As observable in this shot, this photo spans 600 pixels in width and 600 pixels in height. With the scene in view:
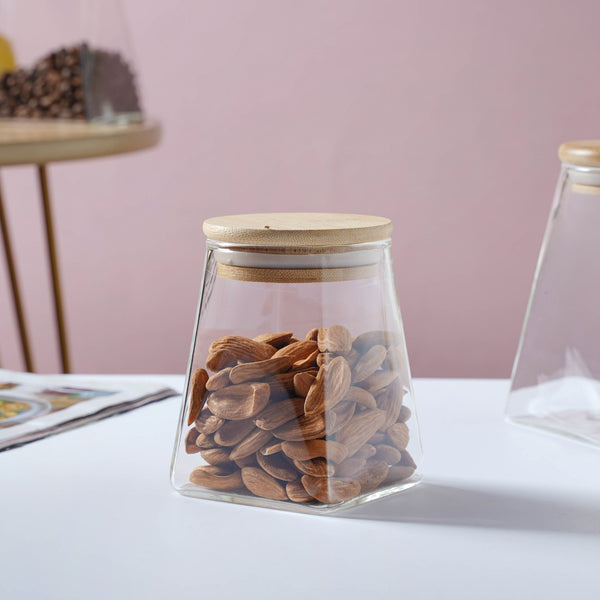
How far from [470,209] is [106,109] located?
1245 mm

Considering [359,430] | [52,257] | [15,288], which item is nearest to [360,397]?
[359,430]

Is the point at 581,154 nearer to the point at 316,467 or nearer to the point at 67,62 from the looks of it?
the point at 316,467

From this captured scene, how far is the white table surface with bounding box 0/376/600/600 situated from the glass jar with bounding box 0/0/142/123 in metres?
0.87

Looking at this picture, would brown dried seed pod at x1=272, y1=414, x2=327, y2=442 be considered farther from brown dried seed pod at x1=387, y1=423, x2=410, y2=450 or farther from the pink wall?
the pink wall

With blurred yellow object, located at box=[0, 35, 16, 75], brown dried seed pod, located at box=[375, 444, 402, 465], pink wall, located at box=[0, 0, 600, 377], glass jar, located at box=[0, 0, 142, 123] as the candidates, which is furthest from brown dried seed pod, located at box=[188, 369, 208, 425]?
pink wall, located at box=[0, 0, 600, 377]

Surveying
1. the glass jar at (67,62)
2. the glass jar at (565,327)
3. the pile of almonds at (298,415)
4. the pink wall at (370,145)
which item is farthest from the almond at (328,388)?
the pink wall at (370,145)

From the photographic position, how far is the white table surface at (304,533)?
0.40 metres

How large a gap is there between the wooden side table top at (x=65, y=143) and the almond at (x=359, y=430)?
66cm

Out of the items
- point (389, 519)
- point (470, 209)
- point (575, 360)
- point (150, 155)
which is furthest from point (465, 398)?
point (150, 155)

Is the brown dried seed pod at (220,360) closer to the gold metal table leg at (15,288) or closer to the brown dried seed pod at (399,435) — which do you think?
the brown dried seed pod at (399,435)

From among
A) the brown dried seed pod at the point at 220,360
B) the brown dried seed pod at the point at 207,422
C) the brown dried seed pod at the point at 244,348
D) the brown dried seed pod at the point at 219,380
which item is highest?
the brown dried seed pod at the point at 244,348

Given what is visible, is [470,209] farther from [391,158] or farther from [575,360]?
[575,360]

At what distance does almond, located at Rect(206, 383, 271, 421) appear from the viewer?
459mm

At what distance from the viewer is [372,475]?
491mm
